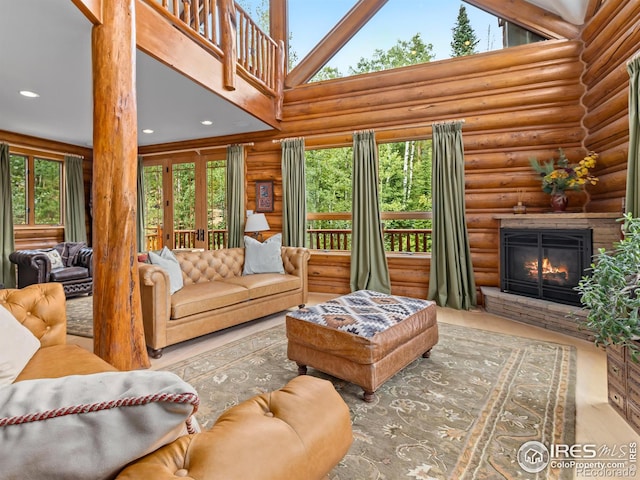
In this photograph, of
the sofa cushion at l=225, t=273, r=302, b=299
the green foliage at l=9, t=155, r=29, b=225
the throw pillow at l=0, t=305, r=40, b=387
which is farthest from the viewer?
the green foliage at l=9, t=155, r=29, b=225

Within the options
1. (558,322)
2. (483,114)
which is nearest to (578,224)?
(558,322)

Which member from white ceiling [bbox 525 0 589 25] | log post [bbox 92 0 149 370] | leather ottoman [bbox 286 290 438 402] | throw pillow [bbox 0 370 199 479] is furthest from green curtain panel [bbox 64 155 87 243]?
white ceiling [bbox 525 0 589 25]

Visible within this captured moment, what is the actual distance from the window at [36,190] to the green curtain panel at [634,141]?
27.2 ft

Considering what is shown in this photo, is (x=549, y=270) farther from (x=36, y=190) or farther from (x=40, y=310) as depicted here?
(x=36, y=190)

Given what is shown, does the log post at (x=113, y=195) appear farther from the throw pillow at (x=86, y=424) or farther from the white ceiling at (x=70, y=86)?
the throw pillow at (x=86, y=424)

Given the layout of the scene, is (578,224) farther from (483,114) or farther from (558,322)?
(483,114)

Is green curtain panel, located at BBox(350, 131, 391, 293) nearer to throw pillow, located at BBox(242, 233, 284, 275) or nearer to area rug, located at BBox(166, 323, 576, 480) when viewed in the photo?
throw pillow, located at BBox(242, 233, 284, 275)

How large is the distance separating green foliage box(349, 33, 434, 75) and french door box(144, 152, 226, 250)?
289cm

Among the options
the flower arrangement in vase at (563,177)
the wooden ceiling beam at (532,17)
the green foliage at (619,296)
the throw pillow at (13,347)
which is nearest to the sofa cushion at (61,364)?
the throw pillow at (13,347)

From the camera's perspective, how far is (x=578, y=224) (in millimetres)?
3414

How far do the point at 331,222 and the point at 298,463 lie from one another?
5.02m

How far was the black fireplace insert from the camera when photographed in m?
3.43

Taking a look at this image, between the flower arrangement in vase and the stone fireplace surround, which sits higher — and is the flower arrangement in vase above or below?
above
